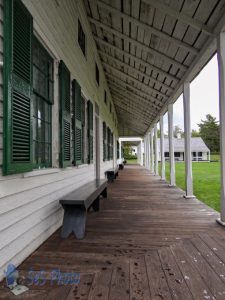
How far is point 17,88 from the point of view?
2.09 metres

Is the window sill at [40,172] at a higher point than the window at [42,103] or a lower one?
lower

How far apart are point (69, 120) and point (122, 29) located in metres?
2.97

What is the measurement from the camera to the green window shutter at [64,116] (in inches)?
136

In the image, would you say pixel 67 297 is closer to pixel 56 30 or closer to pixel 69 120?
pixel 69 120

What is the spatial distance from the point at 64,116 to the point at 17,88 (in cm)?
148

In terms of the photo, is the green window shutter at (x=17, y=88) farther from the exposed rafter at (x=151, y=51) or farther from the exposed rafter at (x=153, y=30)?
the exposed rafter at (x=151, y=51)

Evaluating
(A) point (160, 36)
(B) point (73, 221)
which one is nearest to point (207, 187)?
(A) point (160, 36)

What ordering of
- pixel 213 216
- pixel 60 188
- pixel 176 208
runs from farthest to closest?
pixel 176 208, pixel 213 216, pixel 60 188

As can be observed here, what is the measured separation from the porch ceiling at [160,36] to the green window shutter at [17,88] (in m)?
2.45

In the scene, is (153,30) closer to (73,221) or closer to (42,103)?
(42,103)

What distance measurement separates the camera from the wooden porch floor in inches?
72.6

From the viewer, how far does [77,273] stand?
2133 millimetres

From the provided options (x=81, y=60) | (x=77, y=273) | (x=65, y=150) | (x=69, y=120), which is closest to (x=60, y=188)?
(x=65, y=150)

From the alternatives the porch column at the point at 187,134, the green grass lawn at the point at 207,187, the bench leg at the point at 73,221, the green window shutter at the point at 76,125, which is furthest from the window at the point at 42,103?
the green grass lawn at the point at 207,187
